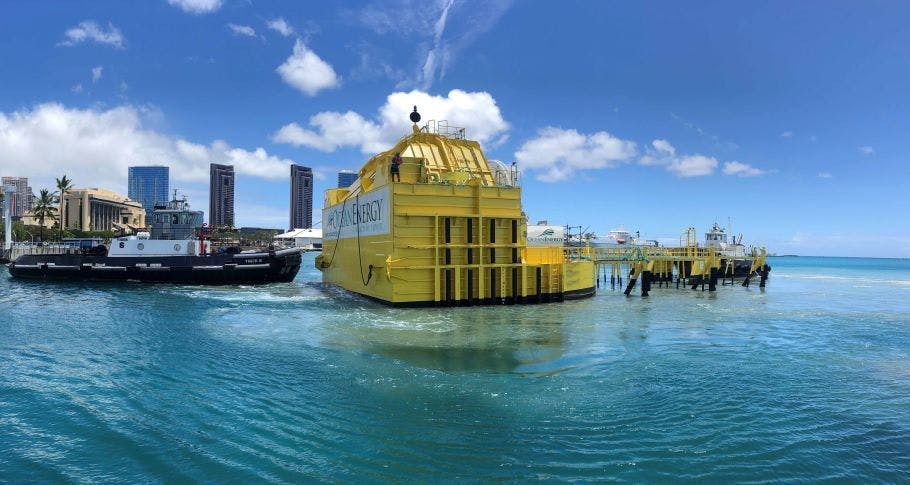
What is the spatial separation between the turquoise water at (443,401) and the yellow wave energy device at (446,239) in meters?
4.01

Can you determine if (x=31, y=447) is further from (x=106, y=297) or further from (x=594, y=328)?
(x=106, y=297)

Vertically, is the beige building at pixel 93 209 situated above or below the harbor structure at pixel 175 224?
above

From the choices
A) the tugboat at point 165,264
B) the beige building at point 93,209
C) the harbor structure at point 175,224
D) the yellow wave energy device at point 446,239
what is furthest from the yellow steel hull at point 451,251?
the beige building at point 93,209

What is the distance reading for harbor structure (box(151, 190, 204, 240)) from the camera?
36156mm

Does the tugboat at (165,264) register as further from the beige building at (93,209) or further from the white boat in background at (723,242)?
the beige building at (93,209)

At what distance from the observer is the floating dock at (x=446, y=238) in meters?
20.5

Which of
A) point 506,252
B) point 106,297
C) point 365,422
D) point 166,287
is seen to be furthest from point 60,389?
point 166,287

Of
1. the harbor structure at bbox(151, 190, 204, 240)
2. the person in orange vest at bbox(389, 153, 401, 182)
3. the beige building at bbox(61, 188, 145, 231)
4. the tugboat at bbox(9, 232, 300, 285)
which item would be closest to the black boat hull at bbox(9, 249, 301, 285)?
the tugboat at bbox(9, 232, 300, 285)

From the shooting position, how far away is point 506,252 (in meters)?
22.6

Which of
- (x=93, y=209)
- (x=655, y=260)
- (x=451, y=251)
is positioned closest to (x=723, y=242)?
(x=655, y=260)

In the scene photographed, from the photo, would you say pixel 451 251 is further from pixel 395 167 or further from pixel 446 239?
pixel 395 167

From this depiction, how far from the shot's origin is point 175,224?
36250 mm

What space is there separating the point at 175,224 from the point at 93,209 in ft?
396

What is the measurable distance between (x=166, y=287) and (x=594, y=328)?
26202 millimetres
